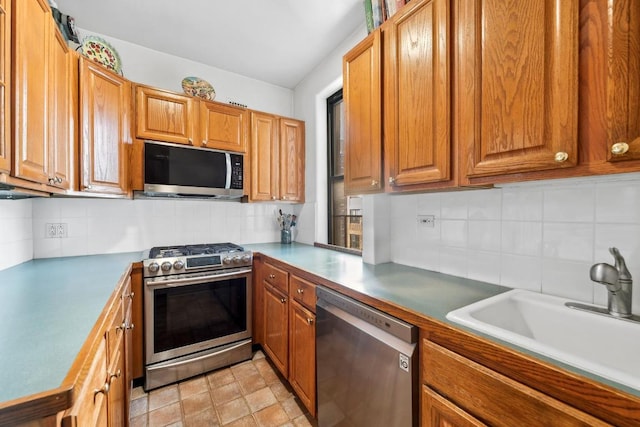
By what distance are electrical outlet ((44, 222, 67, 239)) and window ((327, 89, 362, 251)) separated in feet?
7.16

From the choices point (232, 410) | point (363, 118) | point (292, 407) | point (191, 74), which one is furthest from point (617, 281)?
point (191, 74)

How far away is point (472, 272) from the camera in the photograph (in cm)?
137

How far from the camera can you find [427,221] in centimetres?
160

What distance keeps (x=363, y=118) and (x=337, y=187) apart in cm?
114

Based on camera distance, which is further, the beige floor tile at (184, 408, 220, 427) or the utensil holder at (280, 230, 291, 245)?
the utensil holder at (280, 230, 291, 245)

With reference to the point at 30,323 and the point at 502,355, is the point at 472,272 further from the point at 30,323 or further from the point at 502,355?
the point at 30,323

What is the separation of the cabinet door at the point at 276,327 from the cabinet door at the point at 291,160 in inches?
38.8

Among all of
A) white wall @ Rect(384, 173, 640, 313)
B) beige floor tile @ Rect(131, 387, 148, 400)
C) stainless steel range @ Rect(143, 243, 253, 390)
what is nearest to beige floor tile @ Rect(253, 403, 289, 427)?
stainless steel range @ Rect(143, 243, 253, 390)

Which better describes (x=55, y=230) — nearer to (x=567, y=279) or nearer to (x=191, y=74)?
(x=191, y=74)

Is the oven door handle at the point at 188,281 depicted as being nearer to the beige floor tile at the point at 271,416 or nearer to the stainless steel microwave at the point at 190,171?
the stainless steel microwave at the point at 190,171

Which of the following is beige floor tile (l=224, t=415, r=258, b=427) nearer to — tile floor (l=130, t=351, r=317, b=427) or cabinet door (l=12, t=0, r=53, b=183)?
tile floor (l=130, t=351, r=317, b=427)

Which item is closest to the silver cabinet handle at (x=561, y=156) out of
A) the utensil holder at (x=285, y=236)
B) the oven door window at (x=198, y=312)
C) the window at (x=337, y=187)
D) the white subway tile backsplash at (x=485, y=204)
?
the white subway tile backsplash at (x=485, y=204)

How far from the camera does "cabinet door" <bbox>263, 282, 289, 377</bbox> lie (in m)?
1.85

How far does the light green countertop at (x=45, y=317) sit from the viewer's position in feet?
1.95
